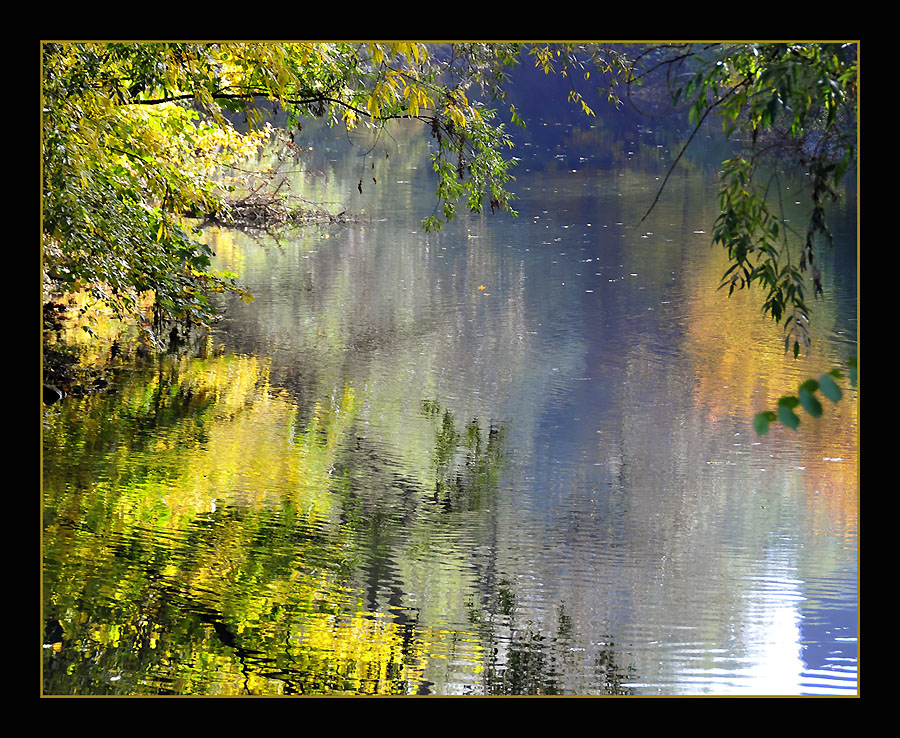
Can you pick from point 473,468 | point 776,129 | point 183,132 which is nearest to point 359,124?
point 183,132

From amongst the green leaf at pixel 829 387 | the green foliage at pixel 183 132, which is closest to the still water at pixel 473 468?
the green foliage at pixel 183 132

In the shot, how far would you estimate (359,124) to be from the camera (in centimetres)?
341

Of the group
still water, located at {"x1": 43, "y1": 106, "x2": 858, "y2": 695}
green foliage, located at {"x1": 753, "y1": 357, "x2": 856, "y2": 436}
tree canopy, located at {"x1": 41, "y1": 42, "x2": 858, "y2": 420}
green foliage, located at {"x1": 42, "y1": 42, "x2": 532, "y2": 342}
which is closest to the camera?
green foliage, located at {"x1": 753, "y1": 357, "x2": 856, "y2": 436}

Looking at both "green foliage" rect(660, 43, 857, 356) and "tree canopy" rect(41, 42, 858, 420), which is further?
"tree canopy" rect(41, 42, 858, 420)

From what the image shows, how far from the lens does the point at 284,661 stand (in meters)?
2.64

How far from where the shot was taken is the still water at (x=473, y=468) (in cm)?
269

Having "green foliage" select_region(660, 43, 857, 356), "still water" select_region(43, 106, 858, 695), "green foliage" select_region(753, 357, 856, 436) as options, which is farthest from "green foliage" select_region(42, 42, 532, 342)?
"green foliage" select_region(753, 357, 856, 436)

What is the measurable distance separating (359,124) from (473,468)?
1.42 meters

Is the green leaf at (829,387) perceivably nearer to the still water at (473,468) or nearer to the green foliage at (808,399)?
the green foliage at (808,399)

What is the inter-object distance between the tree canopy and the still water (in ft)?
0.52

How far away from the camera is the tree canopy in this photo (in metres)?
2.29

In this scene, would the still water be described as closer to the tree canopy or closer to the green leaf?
the tree canopy

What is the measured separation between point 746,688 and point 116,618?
1931mm
